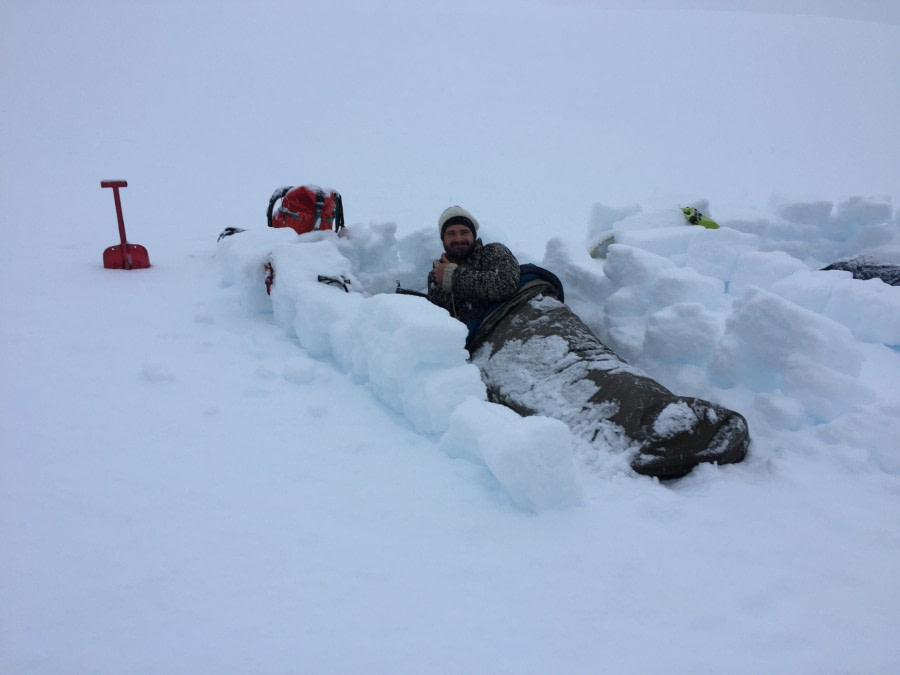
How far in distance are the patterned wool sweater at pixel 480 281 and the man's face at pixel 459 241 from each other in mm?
72

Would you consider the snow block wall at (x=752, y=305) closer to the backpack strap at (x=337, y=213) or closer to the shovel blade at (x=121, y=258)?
the backpack strap at (x=337, y=213)

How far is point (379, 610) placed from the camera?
153cm

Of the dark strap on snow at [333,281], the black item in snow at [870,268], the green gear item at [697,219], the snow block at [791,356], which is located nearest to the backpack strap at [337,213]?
the dark strap on snow at [333,281]

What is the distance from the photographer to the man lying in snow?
2121mm

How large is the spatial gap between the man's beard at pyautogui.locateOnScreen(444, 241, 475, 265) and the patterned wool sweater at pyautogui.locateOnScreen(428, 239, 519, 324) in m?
0.07

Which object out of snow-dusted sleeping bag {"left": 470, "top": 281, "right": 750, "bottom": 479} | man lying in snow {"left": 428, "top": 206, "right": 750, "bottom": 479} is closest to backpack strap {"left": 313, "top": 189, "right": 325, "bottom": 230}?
man lying in snow {"left": 428, "top": 206, "right": 750, "bottom": 479}

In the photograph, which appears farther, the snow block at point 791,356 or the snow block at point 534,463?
the snow block at point 791,356

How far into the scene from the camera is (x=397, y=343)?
244 centimetres

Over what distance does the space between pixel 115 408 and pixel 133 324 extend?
1.03 meters

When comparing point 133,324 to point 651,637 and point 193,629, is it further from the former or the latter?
point 651,637

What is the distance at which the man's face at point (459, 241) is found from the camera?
322 centimetres

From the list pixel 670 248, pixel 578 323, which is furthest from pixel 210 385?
pixel 670 248

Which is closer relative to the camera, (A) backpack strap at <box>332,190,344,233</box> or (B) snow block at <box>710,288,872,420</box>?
(B) snow block at <box>710,288,872,420</box>

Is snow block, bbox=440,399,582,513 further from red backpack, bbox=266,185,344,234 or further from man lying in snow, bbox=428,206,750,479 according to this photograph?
red backpack, bbox=266,185,344,234
